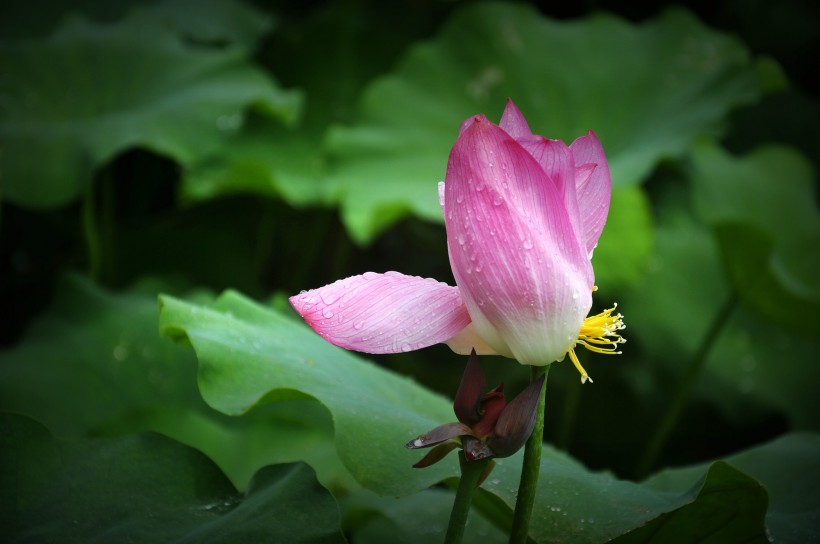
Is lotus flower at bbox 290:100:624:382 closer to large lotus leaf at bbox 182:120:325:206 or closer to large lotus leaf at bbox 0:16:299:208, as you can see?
large lotus leaf at bbox 0:16:299:208

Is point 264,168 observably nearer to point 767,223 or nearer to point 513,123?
point 767,223

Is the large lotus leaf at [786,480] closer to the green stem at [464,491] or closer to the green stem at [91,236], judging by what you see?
the green stem at [464,491]

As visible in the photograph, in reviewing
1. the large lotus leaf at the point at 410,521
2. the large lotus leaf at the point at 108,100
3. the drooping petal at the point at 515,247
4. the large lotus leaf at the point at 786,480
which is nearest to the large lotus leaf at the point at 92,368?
the large lotus leaf at the point at 108,100

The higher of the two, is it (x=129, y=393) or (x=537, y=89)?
(x=537, y=89)

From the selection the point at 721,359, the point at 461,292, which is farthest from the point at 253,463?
the point at 721,359

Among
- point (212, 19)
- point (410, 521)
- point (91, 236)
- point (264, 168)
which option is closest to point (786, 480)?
point (410, 521)

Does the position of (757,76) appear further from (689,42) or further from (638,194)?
(638,194)
